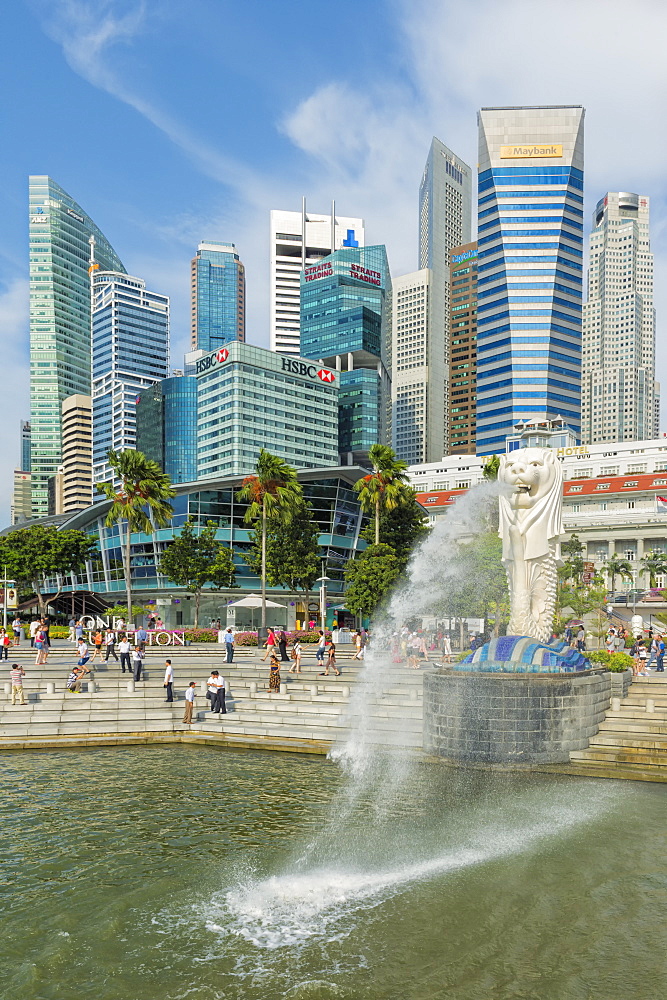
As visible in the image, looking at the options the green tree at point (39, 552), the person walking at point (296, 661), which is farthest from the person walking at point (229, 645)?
the green tree at point (39, 552)

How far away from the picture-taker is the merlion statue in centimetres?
2720

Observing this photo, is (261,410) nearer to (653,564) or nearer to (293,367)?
(293,367)

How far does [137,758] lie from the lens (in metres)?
23.4

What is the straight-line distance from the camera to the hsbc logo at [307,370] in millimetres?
165750

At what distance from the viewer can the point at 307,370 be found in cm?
17000

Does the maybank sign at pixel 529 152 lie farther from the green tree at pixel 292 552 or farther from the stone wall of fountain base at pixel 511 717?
the stone wall of fountain base at pixel 511 717

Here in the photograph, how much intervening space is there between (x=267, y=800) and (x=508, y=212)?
604 feet

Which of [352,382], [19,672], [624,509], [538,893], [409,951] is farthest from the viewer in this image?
[352,382]

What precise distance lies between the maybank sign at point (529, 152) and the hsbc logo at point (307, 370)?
229 feet

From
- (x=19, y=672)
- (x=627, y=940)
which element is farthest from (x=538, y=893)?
(x=19, y=672)

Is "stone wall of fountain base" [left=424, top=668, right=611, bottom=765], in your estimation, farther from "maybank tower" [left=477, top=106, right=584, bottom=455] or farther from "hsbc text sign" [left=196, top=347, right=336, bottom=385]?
"maybank tower" [left=477, top=106, right=584, bottom=455]

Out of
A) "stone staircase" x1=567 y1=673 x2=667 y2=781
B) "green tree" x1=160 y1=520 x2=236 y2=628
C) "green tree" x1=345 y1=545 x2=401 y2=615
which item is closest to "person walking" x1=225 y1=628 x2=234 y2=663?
"green tree" x1=345 y1=545 x2=401 y2=615

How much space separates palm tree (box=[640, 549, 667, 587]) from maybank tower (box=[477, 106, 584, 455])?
8007 cm

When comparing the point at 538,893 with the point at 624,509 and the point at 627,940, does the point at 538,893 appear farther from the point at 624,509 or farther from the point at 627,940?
the point at 624,509
